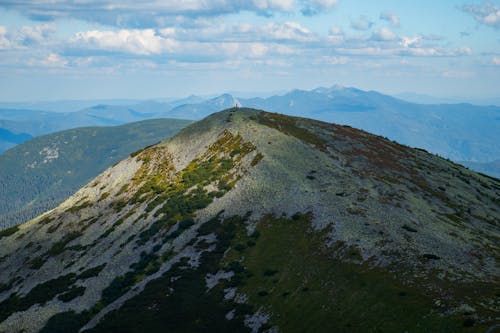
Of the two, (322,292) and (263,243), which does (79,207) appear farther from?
(322,292)

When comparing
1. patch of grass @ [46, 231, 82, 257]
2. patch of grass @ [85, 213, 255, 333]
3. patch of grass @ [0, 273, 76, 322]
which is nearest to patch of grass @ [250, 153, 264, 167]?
patch of grass @ [85, 213, 255, 333]

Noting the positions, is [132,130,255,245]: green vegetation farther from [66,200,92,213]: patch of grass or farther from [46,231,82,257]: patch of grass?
[46,231,82,257]: patch of grass

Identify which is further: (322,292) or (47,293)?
(47,293)

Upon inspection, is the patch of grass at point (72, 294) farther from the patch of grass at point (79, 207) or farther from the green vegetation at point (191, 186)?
the patch of grass at point (79, 207)

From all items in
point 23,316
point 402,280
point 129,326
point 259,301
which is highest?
point 402,280

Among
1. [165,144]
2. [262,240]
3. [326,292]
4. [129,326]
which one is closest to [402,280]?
[326,292]

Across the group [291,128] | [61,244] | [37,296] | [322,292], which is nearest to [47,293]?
[37,296]

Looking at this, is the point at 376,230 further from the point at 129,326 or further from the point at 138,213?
the point at 138,213

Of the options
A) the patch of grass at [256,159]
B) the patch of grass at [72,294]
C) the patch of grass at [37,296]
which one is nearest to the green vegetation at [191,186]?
the patch of grass at [256,159]
